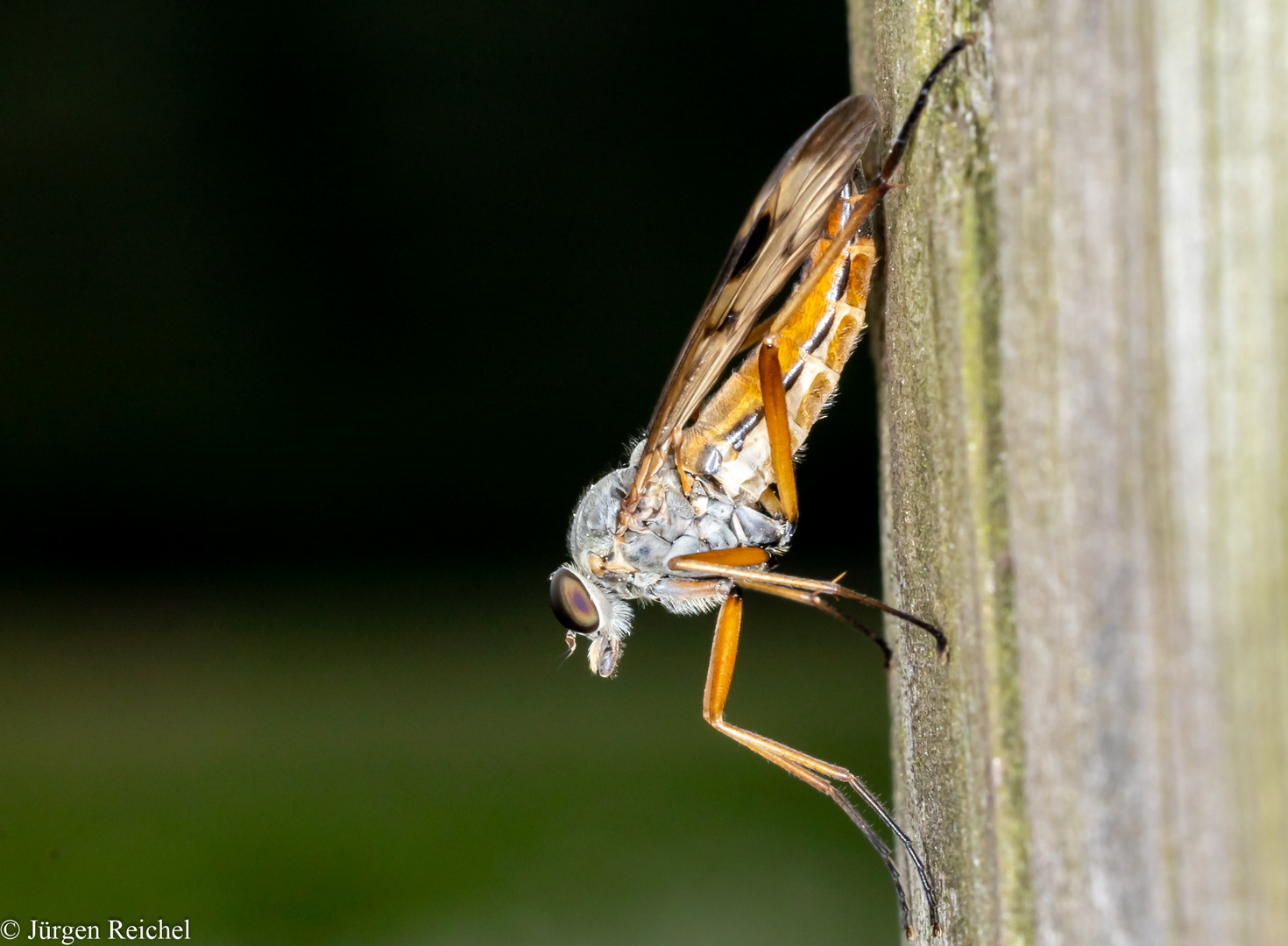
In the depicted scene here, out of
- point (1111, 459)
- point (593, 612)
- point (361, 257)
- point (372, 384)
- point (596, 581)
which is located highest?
point (361, 257)

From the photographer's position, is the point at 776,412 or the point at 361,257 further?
the point at 361,257

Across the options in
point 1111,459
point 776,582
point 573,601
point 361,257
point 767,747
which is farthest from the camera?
point 361,257

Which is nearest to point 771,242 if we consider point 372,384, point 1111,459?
point 1111,459

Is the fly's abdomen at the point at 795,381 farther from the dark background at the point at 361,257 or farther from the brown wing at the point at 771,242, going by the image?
the dark background at the point at 361,257

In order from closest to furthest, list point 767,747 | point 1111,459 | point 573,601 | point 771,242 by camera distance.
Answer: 1. point 1111,459
2. point 771,242
3. point 767,747
4. point 573,601

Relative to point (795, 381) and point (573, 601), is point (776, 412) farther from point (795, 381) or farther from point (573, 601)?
point (573, 601)

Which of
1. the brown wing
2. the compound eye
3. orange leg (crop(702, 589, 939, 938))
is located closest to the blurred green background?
the compound eye

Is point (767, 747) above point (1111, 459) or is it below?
above
